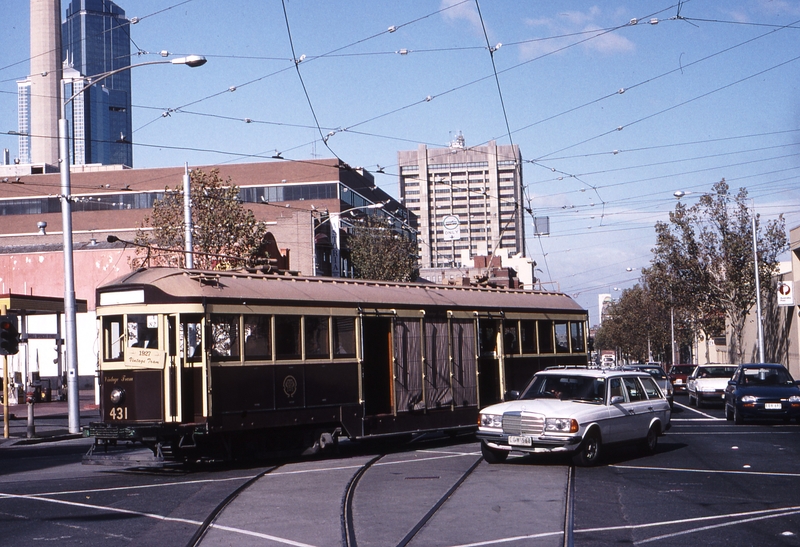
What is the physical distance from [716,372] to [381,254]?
859 inches

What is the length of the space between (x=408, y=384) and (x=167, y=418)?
5.40m

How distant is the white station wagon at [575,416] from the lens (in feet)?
49.6

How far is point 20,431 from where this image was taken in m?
26.9

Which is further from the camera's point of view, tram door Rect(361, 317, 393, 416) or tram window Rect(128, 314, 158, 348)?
tram door Rect(361, 317, 393, 416)

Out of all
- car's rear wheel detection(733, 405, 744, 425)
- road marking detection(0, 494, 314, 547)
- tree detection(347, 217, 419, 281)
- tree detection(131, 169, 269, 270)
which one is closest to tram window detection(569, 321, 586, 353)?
car's rear wheel detection(733, 405, 744, 425)

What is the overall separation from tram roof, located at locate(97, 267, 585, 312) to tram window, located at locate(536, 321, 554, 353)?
2.31ft

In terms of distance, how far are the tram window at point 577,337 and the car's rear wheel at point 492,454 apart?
30.5 feet

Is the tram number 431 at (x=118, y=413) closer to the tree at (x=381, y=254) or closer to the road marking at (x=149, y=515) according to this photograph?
the road marking at (x=149, y=515)

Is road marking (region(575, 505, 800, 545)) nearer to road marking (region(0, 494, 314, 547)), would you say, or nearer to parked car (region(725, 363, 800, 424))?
road marking (region(0, 494, 314, 547))

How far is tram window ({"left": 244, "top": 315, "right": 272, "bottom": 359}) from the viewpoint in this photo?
16.2 metres

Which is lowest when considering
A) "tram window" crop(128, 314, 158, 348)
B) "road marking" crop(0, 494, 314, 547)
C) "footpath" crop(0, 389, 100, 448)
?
"footpath" crop(0, 389, 100, 448)

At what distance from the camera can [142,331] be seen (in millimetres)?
15875

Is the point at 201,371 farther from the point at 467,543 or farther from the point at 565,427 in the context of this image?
the point at 467,543

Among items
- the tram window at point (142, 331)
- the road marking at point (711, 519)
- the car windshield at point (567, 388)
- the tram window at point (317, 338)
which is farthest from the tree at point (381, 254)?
the road marking at point (711, 519)
